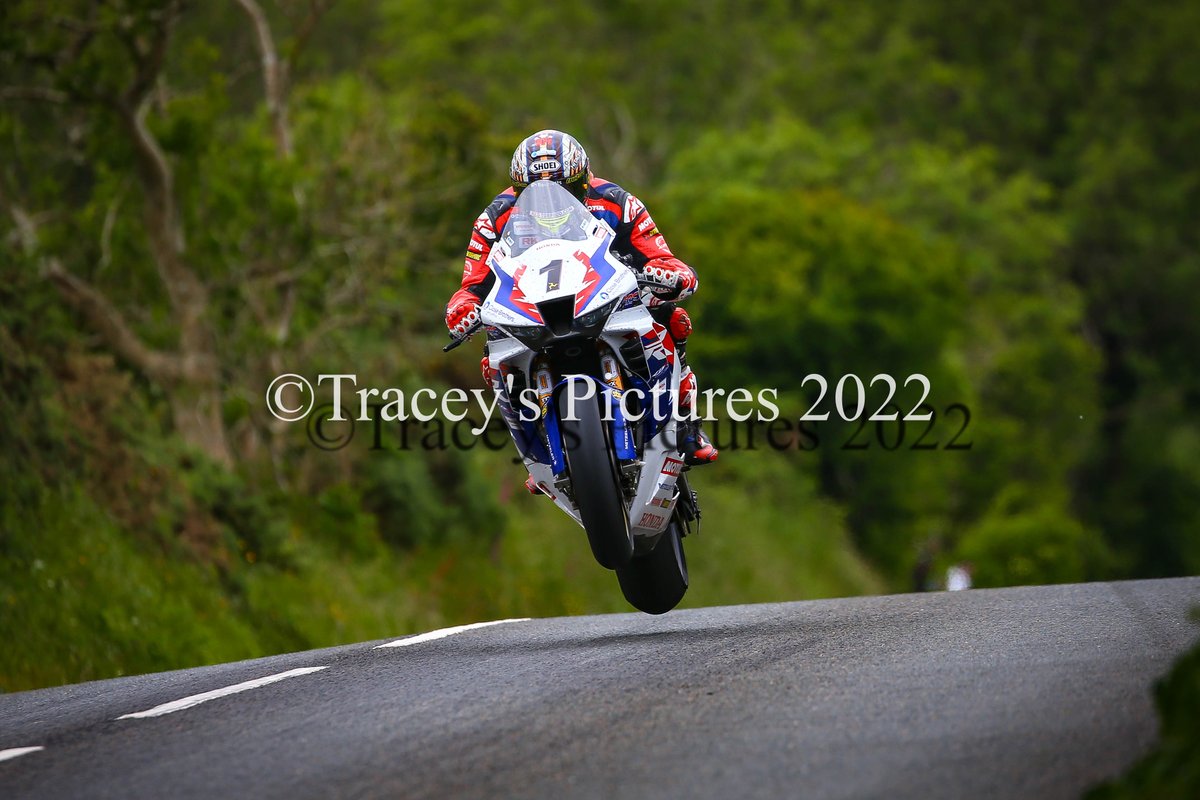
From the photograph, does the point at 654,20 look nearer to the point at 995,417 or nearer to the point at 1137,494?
the point at 995,417

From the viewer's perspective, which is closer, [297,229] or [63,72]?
[63,72]

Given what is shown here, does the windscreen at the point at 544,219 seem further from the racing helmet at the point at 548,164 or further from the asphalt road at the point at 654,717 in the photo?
the asphalt road at the point at 654,717

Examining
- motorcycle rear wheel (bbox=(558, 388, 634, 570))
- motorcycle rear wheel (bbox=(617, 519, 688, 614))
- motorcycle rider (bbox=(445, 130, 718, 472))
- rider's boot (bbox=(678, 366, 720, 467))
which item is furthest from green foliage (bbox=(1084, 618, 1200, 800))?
motorcycle rear wheel (bbox=(617, 519, 688, 614))

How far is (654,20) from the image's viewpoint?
63.1 metres

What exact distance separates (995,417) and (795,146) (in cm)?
1099

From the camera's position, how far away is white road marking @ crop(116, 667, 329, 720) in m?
7.51

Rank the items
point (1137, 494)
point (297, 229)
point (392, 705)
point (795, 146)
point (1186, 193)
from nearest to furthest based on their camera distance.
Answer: point (392, 705)
point (297, 229)
point (795, 146)
point (1137, 494)
point (1186, 193)

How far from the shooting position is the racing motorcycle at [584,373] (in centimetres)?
900

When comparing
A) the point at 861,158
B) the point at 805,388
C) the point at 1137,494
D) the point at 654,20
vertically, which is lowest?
the point at 1137,494

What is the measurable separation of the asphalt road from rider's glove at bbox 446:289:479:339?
1.69 m

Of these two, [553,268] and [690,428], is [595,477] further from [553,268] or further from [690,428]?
[690,428]

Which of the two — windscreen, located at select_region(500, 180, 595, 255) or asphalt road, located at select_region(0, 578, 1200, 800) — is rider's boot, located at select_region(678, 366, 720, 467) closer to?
asphalt road, located at select_region(0, 578, 1200, 800)

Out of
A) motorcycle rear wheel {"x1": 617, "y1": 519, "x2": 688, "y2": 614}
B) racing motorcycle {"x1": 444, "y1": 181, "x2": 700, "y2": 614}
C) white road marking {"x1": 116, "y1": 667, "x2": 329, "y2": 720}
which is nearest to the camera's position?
white road marking {"x1": 116, "y1": 667, "x2": 329, "y2": 720}

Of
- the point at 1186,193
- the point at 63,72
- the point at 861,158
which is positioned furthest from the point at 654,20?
the point at 63,72
